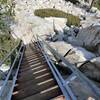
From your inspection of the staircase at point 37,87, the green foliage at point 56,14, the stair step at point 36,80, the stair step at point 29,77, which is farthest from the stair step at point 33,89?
the green foliage at point 56,14

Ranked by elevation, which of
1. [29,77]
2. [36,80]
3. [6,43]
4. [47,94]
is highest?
[47,94]

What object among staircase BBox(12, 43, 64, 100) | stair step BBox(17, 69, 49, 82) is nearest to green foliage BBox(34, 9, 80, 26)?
stair step BBox(17, 69, 49, 82)

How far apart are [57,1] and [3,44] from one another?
1825 centimetres

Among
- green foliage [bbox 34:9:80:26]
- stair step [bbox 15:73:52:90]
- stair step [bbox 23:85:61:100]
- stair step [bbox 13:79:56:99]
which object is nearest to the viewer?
stair step [bbox 23:85:61:100]

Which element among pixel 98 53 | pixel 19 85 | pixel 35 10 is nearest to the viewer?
pixel 19 85

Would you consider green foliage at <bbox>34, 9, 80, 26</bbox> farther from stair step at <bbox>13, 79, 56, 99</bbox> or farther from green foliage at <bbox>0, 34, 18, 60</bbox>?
stair step at <bbox>13, 79, 56, 99</bbox>

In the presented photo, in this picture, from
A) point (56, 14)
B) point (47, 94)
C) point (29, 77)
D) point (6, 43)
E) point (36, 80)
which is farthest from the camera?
point (56, 14)

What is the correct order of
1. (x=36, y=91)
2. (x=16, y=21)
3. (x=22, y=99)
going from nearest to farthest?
(x=22, y=99) → (x=36, y=91) → (x=16, y=21)

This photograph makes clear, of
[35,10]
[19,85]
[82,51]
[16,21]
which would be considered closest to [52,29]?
[16,21]

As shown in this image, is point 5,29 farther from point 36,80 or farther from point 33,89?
point 33,89

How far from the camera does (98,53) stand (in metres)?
11.8

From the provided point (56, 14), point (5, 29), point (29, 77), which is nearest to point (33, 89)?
point (29, 77)

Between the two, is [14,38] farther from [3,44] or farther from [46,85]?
[46,85]

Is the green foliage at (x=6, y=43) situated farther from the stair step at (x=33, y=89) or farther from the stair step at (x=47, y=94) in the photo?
the stair step at (x=47, y=94)
